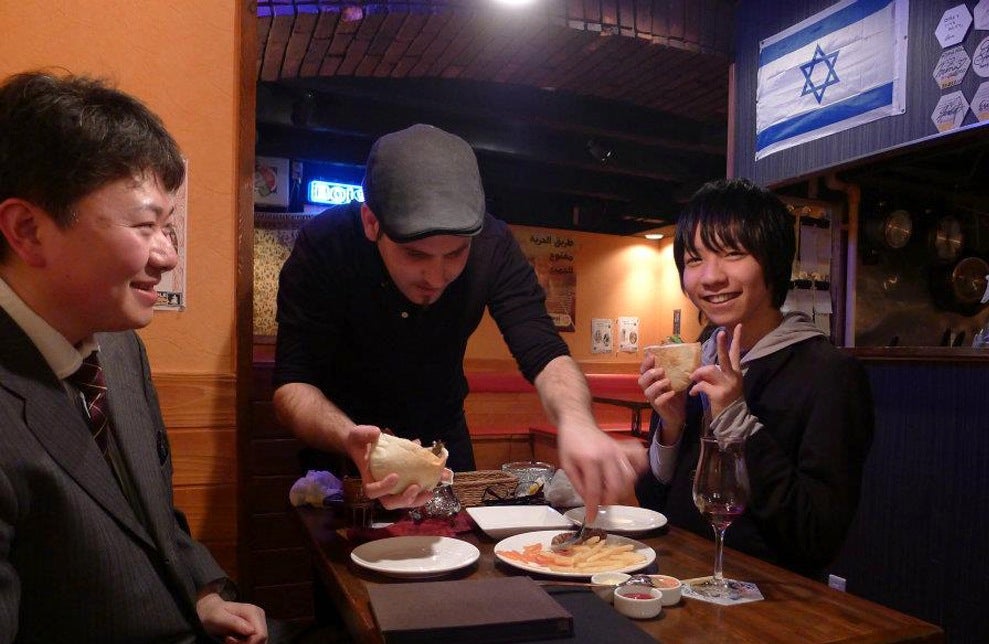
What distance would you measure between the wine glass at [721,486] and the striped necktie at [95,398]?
3.84 ft

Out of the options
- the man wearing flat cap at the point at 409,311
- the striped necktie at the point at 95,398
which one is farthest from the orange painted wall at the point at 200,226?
the striped necktie at the point at 95,398

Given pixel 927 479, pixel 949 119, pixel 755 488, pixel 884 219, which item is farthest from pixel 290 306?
pixel 884 219

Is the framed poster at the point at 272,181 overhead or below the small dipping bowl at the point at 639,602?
overhead

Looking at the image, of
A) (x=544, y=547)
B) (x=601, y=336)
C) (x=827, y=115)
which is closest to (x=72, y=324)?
(x=544, y=547)

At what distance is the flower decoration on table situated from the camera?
187 centimetres

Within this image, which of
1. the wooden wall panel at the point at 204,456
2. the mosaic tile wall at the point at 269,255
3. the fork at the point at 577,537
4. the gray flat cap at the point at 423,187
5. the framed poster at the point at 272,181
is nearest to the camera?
the fork at the point at 577,537

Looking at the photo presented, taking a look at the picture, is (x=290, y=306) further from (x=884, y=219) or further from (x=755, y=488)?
(x=884, y=219)

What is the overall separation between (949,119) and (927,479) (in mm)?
1631

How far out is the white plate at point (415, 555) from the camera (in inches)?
52.5

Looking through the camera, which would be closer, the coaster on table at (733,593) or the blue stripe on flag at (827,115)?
the coaster on table at (733,593)

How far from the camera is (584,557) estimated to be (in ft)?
4.65

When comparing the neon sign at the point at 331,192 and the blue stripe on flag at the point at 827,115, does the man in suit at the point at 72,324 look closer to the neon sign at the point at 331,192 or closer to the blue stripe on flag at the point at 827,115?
the blue stripe on flag at the point at 827,115

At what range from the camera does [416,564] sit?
1.37m

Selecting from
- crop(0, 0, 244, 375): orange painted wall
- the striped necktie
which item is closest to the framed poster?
crop(0, 0, 244, 375): orange painted wall
